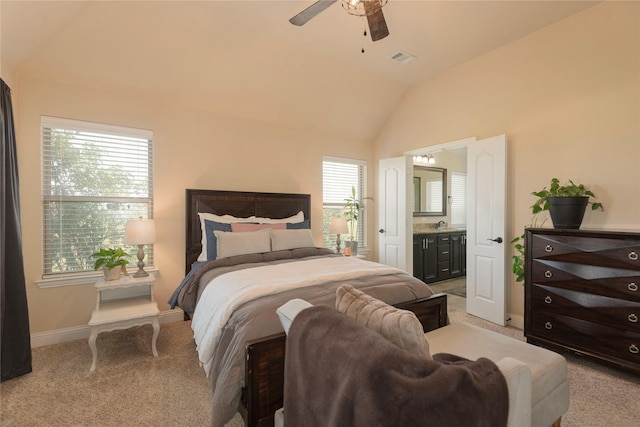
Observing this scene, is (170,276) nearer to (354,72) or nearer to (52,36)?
(52,36)

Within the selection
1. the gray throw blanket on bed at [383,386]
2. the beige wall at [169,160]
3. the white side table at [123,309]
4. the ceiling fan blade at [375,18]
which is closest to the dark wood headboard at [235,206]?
the beige wall at [169,160]

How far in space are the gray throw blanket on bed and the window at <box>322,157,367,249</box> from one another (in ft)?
11.6

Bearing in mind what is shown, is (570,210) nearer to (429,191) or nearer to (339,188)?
(339,188)

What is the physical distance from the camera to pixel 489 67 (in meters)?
3.52

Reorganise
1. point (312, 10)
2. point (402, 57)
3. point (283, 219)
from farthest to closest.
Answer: point (283, 219) → point (402, 57) → point (312, 10)

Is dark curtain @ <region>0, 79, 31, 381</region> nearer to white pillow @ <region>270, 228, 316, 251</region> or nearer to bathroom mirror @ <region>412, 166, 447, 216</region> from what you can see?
white pillow @ <region>270, 228, 316, 251</region>

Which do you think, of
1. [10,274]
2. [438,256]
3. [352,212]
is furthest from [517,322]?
[10,274]

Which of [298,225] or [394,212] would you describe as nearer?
[298,225]

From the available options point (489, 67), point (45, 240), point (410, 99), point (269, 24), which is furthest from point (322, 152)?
point (45, 240)

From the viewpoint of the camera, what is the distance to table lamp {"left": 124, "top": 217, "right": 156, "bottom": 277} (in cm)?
283

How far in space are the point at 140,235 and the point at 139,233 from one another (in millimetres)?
22

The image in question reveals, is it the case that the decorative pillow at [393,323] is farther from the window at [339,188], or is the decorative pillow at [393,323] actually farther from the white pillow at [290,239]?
the window at [339,188]

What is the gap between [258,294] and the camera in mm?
1883

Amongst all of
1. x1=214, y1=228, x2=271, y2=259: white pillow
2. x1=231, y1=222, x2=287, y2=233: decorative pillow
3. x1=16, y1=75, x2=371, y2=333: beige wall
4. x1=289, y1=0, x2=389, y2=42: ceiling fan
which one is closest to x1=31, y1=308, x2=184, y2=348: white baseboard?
x1=16, y1=75, x2=371, y2=333: beige wall
